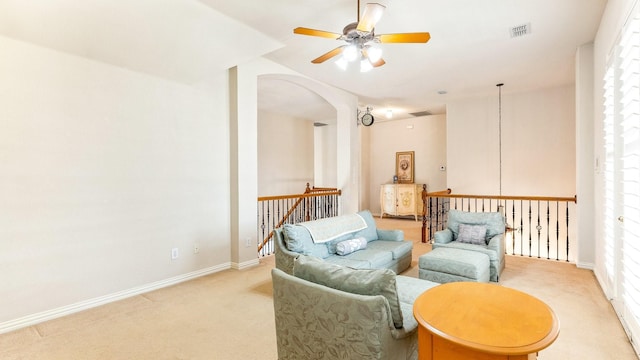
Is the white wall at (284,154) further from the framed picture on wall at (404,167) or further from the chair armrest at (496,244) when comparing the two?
the chair armrest at (496,244)

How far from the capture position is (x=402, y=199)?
8.22 metres

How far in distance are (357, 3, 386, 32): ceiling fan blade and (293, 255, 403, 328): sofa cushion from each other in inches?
74.8

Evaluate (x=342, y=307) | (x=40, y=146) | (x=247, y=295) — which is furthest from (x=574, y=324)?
(x=40, y=146)

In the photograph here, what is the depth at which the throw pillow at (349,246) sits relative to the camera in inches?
135

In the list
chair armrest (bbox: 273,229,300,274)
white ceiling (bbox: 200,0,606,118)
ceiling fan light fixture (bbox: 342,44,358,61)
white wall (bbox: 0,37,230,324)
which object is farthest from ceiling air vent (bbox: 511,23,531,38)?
white wall (bbox: 0,37,230,324)

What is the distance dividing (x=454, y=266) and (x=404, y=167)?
5821mm

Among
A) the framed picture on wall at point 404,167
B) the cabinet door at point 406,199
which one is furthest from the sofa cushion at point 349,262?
the framed picture on wall at point 404,167

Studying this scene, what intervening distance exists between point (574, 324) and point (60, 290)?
4523mm

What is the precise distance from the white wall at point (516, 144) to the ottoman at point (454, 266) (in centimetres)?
372

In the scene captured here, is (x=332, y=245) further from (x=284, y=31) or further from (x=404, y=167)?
(x=404, y=167)

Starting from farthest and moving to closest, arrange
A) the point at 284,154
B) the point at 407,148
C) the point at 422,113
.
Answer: the point at 407,148 < the point at 284,154 < the point at 422,113

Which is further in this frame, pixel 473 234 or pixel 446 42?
pixel 473 234

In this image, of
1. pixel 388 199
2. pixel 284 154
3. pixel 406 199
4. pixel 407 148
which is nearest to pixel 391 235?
pixel 406 199

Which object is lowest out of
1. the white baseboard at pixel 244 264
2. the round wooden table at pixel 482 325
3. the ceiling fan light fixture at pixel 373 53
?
the white baseboard at pixel 244 264
